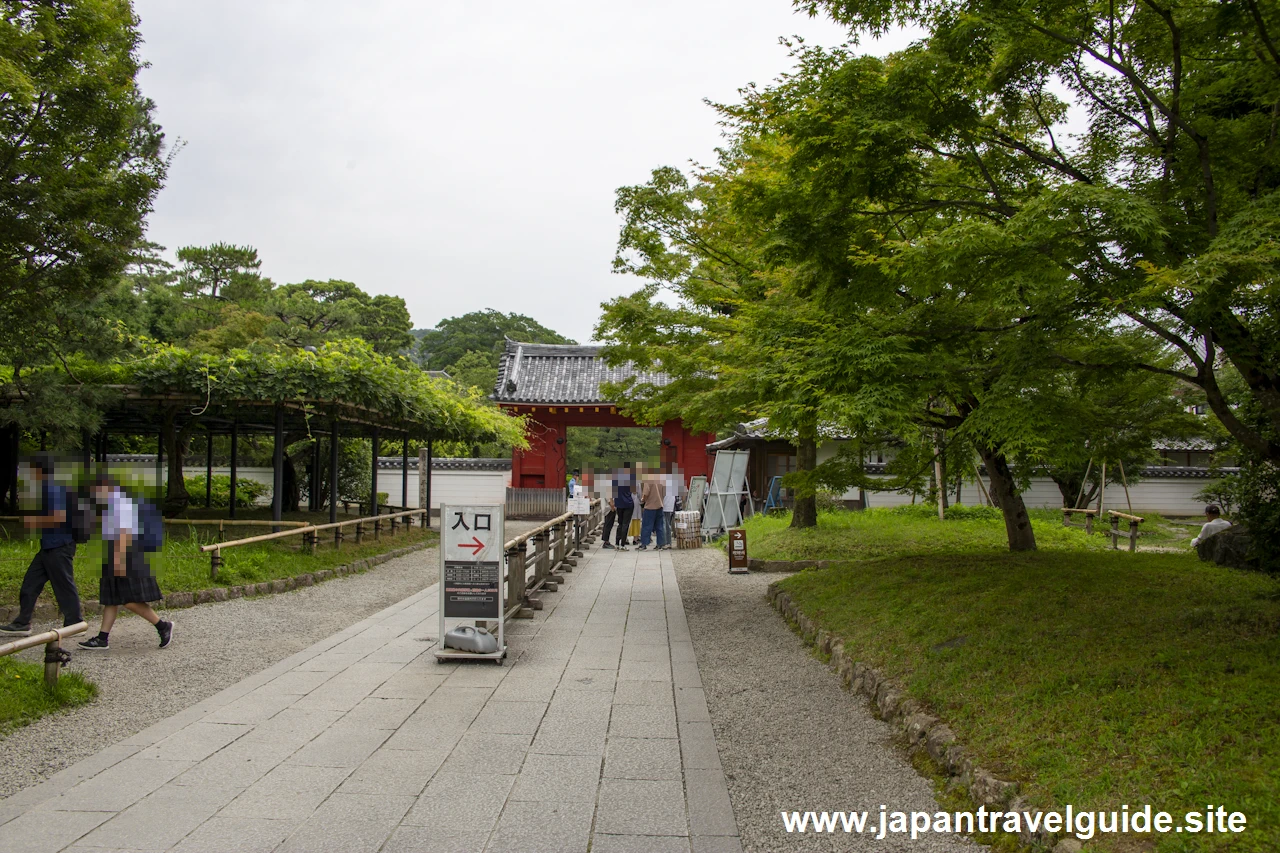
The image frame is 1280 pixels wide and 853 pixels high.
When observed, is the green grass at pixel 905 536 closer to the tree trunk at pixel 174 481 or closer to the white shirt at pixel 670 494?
the white shirt at pixel 670 494

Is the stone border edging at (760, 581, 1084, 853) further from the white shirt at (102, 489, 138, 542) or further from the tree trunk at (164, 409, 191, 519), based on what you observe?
the tree trunk at (164, 409, 191, 519)

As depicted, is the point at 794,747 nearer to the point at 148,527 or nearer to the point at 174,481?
the point at 148,527

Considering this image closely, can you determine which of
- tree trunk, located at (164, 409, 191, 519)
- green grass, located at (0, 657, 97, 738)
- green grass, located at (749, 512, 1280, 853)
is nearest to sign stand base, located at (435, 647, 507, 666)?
green grass, located at (0, 657, 97, 738)

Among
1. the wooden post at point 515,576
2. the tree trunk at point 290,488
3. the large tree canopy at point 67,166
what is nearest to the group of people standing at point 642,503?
the wooden post at point 515,576

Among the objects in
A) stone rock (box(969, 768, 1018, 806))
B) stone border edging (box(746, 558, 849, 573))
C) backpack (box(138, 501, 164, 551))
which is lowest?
stone border edging (box(746, 558, 849, 573))

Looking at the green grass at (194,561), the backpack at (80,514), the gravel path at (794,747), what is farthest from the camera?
the green grass at (194,561)

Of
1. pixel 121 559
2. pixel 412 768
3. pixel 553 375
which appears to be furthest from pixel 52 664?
pixel 553 375

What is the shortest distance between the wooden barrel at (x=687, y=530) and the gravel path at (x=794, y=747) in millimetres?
8681

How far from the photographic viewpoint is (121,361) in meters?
10.5

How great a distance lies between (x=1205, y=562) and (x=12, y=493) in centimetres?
1711

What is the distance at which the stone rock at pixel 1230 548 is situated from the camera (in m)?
7.81

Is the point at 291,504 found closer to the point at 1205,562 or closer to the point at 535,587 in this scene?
the point at 535,587

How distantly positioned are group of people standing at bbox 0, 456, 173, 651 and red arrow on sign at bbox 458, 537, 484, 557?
2.53 meters

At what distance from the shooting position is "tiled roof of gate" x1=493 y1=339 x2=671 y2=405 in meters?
25.6
